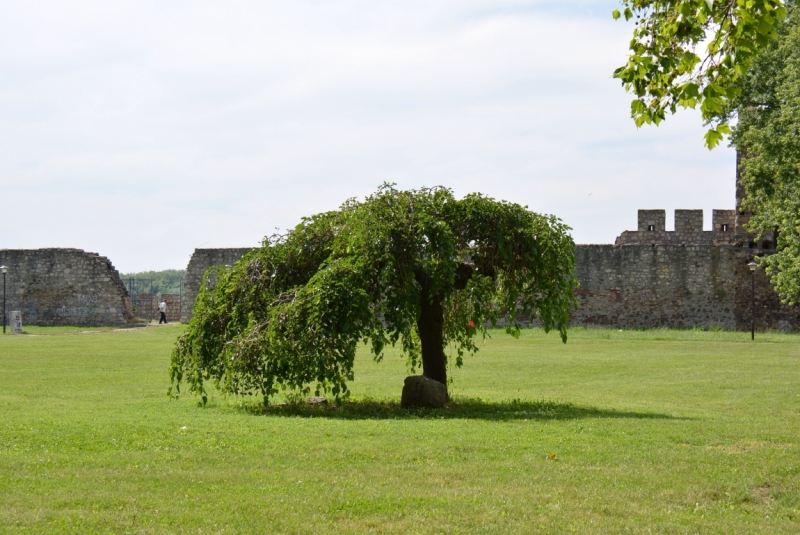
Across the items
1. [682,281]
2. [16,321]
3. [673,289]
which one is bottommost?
[16,321]

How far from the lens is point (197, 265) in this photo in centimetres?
3772

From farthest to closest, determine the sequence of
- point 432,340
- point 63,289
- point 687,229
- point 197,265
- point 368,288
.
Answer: point 197,265 < point 63,289 < point 687,229 < point 432,340 < point 368,288

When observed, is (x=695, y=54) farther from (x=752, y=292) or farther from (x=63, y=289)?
(x=63, y=289)

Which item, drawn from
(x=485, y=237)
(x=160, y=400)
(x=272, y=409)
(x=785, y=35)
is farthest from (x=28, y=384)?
(x=785, y=35)

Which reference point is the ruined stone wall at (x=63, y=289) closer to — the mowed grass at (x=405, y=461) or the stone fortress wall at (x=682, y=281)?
the stone fortress wall at (x=682, y=281)

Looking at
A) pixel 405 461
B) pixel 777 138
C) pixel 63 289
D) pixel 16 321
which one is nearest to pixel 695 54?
pixel 405 461

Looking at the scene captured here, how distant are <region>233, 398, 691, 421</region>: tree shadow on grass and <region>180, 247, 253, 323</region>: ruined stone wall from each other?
24.7m

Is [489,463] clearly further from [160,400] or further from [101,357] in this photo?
[101,357]

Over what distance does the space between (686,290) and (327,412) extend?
24106 mm

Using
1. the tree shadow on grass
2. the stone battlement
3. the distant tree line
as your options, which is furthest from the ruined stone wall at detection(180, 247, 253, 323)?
the distant tree line

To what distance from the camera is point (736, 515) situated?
263 inches

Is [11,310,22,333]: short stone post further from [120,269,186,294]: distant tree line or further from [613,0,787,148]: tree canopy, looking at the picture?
[120,269,186,294]: distant tree line

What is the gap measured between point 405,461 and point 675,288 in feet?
88.9

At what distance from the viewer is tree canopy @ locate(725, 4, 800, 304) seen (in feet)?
74.5
